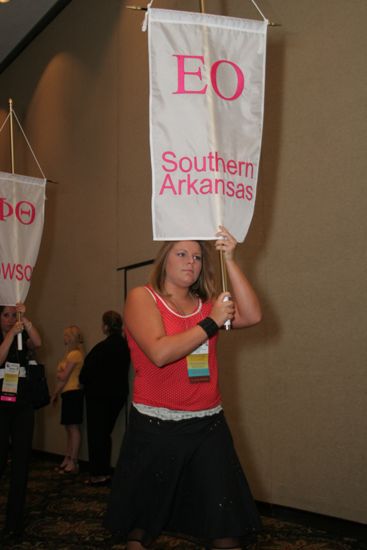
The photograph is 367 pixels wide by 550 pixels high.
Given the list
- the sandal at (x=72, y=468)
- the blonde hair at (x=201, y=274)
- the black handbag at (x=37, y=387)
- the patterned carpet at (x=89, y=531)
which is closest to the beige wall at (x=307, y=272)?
the patterned carpet at (x=89, y=531)

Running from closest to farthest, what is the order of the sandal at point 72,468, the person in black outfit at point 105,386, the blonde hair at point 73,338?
the person in black outfit at point 105,386, the sandal at point 72,468, the blonde hair at point 73,338

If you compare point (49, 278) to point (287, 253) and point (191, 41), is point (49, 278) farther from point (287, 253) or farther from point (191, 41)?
point (191, 41)

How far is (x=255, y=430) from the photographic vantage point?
192 inches

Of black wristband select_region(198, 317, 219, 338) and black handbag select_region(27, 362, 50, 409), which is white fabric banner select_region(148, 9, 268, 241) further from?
black handbag select_region(27, 362, 50, 409)

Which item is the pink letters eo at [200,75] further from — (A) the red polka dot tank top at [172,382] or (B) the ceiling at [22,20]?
(B) the ceiling at [22,20]

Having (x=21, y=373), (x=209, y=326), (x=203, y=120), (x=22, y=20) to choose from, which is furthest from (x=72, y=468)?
(x=22, y=20)

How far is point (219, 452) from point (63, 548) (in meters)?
2.02

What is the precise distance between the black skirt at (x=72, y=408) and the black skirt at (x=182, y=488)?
4.43 meters

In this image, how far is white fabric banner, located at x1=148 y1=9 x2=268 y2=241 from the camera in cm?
247

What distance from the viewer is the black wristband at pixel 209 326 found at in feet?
7.55

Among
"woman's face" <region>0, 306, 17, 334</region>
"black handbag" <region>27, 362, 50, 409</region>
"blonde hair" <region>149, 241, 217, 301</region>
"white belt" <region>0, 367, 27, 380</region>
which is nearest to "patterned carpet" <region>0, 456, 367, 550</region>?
"black handbag" <region>27, 362, 50, 409</region>

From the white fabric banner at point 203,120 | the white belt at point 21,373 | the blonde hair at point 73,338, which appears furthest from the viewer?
the blonde hair at point 73,338

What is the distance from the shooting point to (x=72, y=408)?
6.73m

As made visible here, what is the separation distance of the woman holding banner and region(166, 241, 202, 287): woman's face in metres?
0.10
